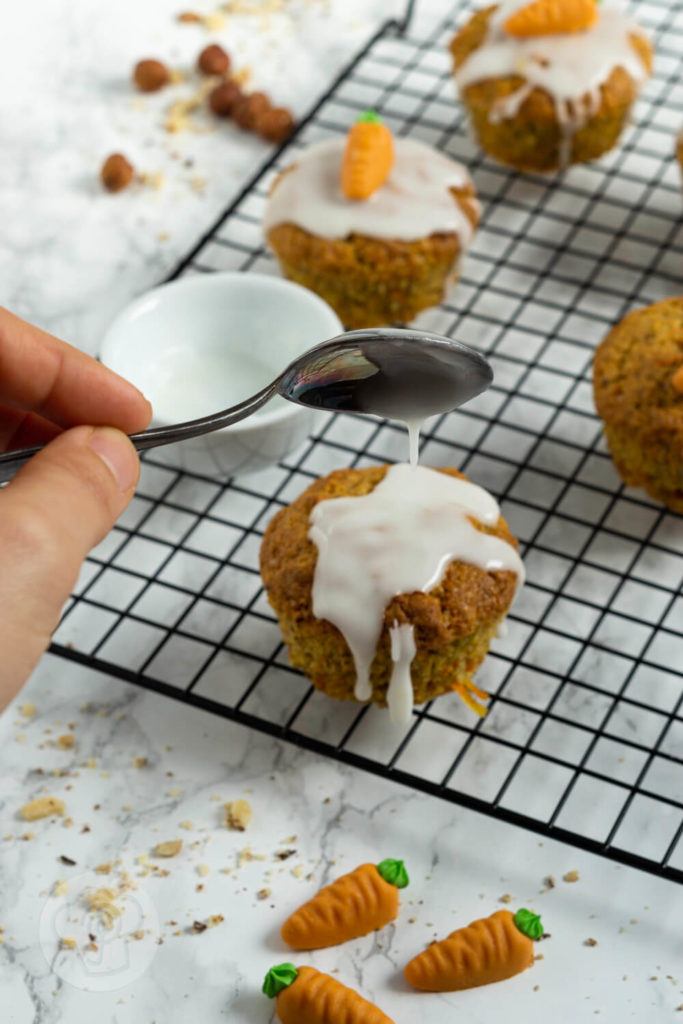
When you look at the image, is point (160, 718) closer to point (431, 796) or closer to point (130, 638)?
point (130, 638)

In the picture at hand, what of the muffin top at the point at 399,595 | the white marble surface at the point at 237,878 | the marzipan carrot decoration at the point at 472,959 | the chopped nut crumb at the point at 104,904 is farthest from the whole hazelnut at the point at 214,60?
the marzipan carrot decoration at the point at 472,959

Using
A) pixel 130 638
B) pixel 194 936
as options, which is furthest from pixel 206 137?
pixel 194 936

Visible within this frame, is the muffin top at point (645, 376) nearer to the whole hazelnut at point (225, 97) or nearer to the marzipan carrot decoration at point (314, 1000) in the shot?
the marzipan carrot decoration at point (314, 1000)

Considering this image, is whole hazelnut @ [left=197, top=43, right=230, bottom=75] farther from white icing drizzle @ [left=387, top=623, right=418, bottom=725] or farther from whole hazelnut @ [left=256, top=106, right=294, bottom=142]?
white icing drizzle @ [left=387, top=623, right=418, bottom=725]

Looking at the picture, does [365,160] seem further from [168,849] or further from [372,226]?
[168,849]

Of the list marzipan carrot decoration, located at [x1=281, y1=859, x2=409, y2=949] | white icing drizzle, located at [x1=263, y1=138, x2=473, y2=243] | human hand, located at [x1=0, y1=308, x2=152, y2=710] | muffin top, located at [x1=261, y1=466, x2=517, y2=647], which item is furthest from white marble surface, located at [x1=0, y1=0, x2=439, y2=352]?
marzipan carrot decoration, located at [x1=281, y1=859, x2=409, y2=949]
